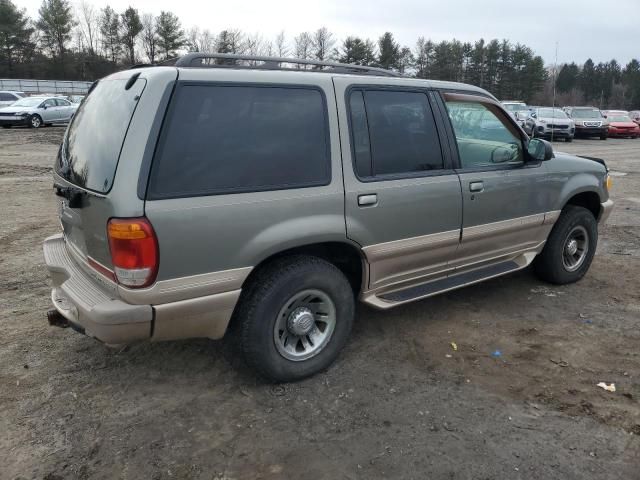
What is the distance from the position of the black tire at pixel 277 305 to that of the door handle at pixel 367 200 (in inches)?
17.7

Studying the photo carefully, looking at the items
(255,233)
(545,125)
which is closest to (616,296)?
(255,233)

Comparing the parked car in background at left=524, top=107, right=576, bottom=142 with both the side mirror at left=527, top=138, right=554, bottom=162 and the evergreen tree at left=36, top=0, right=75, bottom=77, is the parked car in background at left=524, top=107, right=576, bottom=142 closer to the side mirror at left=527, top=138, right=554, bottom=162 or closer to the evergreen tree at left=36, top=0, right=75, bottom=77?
the side mirror at left=527, top=138, right=554, bottom=162

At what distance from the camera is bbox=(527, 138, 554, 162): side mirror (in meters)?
4.39

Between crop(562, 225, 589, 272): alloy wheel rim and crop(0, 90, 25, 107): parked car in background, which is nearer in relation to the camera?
crop(562, 225, 589, 272): alloy wheel rim

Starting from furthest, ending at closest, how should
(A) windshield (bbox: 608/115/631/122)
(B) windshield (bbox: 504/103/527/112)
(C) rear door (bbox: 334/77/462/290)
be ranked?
(A) windshield (bbox: 608/115/631/122)
(B) windshield (bbox: 504/103/527/112)
(C) rear door (bbox: 334/77/462/290)

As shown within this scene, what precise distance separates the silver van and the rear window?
0.05 feet

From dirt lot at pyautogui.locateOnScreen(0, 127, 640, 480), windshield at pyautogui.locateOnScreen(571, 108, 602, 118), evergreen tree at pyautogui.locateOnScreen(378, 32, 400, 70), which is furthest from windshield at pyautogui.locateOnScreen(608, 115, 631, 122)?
evergreen tree at pyautogui.locateOnScreen(378, 32, 400, 70)

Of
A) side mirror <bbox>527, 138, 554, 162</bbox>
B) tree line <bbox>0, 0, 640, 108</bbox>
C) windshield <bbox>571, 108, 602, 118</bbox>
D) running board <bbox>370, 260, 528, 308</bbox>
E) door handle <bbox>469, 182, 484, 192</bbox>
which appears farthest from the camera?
tree line <bbox>0, 0, 640, 108</bbox>

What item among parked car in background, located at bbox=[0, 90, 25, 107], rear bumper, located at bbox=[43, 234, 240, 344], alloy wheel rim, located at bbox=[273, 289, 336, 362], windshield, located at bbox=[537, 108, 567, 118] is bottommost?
alloy wheel rim, located at bbox=[273, 289, 336, 362]

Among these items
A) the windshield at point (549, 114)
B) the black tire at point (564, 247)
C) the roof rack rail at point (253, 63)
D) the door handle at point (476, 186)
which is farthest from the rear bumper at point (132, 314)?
the windshield at point (549, 114)

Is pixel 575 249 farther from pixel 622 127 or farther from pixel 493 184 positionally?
pixel 622 127

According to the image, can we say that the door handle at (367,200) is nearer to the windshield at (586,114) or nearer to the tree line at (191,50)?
the windshield at (586,114)

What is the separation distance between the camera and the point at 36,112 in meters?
24.1

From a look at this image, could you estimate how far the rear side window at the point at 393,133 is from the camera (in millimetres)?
3469
